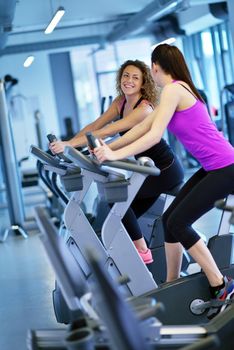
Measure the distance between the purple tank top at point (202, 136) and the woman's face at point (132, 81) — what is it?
79cm

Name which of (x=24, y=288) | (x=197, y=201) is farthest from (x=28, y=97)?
(x=197, y=201)

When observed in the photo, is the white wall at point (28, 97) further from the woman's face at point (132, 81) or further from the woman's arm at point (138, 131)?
the woman's arm at point (138, 131)

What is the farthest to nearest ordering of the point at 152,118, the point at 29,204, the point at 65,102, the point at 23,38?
1. the point at 65,102
2. the point at 23,38
3. the point at 29,204
4. the point at 152,118

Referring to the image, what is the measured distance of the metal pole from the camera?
781cm

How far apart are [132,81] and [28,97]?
41.8 feet

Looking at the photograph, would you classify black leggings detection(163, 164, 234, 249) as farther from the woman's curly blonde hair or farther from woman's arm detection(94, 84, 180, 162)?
the woman's curly blonde hair

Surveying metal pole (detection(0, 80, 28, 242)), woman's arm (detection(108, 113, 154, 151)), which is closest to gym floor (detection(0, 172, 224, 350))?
metal pole (detection(0, 80, 28, 242))

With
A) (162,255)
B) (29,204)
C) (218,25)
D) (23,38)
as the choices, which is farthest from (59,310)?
(23,38)

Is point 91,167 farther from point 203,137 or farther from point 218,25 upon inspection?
point 218,25

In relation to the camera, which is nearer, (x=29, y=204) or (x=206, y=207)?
(x=206, y=207)

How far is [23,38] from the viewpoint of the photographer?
578 inches

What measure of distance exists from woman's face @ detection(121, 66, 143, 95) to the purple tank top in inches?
31.2

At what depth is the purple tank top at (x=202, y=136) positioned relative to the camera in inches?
128

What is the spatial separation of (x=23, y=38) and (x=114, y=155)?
12271 millimetres
